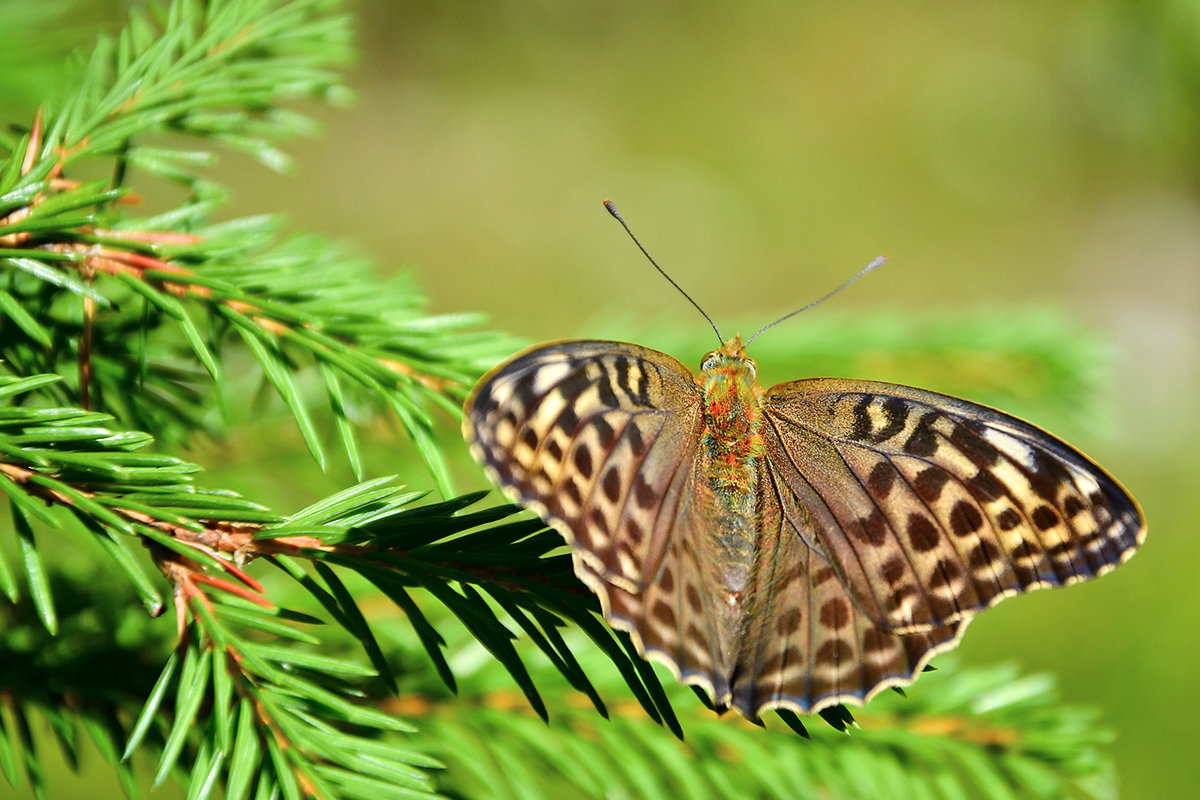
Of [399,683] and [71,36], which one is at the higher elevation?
[71,36]

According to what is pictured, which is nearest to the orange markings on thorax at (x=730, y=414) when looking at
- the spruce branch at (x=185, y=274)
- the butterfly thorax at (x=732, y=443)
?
the butterfly thorax at (x=732, y=443)

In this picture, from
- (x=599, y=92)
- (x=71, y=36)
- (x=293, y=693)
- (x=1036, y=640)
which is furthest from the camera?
(x=599, y=92)

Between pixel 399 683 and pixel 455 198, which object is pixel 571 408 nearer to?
pixel 399 683

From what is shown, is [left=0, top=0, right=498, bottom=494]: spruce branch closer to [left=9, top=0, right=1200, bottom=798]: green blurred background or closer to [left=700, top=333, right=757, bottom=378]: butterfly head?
[left=700, top=333, right=757, bottom=378]: butterfly head

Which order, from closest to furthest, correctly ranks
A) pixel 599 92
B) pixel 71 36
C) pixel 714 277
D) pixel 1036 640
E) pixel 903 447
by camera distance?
pixel 903 447 < pixel 71 36 < pixel 1036 640 < pixel 714 277 < pixel 599 92

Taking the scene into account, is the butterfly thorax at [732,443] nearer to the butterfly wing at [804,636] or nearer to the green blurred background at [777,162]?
the butterfly wing at [804,636]

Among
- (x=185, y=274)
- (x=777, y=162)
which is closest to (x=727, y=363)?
(x=185, y=274)

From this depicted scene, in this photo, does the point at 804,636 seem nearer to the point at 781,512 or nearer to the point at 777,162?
the point at 781,512

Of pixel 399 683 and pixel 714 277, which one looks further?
pixel 714 277

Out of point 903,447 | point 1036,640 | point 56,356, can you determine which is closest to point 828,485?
point 903,447
